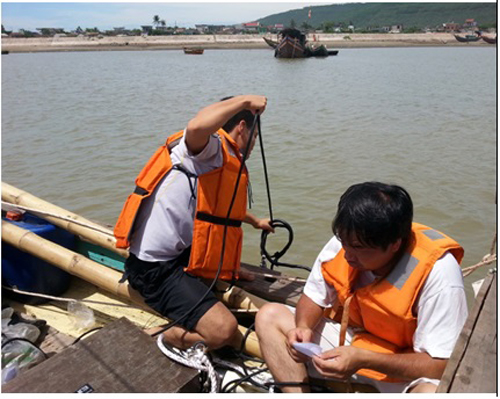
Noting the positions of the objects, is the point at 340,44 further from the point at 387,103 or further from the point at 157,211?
the point at 157,211

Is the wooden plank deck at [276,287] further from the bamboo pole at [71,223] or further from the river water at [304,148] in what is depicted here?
the river water at [304,148]

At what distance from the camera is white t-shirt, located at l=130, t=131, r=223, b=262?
2.72m

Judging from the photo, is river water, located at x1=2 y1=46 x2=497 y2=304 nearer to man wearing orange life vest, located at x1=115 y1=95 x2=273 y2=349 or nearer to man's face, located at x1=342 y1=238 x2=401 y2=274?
man wearing orange life vest, located at x1=115 y1=95 x2=273 y2=349

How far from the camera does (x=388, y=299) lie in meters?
2.03

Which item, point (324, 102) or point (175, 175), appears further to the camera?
point (324, 102)

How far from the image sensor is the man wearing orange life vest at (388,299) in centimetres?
192

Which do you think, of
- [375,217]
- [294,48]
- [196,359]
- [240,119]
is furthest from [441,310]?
[294,48]

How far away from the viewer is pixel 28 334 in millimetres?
2920

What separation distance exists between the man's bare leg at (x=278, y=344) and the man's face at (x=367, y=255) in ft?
1.82

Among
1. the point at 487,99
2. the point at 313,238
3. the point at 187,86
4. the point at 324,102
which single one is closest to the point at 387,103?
the point at 324,102

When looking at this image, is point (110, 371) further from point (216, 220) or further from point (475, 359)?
point (475, 359)

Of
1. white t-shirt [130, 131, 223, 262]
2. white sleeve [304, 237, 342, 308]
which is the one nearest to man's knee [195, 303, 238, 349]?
white t-shirt [130, 131, 223, 262]

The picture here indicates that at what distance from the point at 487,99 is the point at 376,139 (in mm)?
6822

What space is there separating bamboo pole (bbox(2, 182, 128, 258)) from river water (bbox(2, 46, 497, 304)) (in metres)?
2.43
